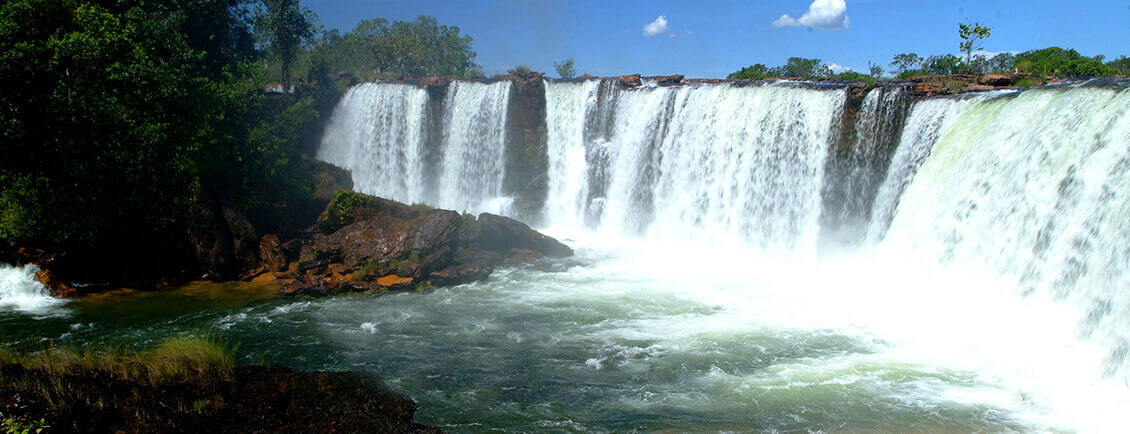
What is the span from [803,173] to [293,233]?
43.8ft

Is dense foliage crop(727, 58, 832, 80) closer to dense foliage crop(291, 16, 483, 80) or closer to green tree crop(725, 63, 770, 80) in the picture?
green tree crop(725, 63, 770, 80)

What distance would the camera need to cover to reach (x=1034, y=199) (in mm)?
11367

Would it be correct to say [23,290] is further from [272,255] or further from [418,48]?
[418,48]

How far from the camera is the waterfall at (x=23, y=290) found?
1357 centimetres

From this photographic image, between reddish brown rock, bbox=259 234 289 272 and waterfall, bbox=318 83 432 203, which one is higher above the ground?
waterfall, bbox=318 83 432 203

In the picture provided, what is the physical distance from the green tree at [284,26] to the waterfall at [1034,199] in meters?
27.3

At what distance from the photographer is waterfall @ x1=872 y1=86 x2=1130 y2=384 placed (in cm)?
966

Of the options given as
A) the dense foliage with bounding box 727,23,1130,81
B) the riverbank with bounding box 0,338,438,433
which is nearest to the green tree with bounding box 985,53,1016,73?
the dense foliage with bounding box 727,23,1130,81

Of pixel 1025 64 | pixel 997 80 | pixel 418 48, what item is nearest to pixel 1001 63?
pixel 1025 64

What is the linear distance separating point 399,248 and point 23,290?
300 inches

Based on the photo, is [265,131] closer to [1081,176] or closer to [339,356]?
[339,356]

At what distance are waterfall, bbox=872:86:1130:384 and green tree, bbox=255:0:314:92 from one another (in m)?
27.3

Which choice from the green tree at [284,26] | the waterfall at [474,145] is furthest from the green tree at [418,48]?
the waterfall at [474,145]

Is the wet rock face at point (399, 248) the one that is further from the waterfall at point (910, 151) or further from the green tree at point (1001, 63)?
the green tree at point (1001, 63)
